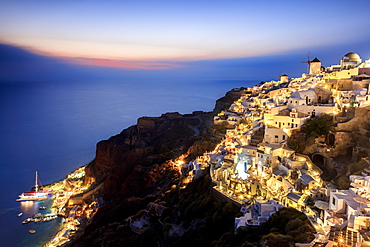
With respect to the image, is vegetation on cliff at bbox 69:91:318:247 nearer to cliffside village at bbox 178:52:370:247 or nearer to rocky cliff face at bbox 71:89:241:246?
rocky cliff face at bbox 71:89:241:246

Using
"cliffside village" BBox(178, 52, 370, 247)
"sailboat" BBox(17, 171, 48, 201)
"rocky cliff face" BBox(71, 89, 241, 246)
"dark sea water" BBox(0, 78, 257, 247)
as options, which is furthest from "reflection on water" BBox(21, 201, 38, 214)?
"cliffside village" BBox(178, 52, 370, 247)

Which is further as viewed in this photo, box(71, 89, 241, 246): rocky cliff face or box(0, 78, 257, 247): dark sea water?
box(0, 78, 257, 247): dark sea water

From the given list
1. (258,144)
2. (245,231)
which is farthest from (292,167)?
(245,231)

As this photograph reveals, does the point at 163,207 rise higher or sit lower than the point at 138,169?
higher

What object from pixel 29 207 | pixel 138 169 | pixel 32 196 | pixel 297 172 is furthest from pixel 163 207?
pixel 32 196

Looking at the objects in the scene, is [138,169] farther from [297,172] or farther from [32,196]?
[297,172]

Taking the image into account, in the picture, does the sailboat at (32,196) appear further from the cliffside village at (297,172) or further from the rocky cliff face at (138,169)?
the cliffside village at (297,172)

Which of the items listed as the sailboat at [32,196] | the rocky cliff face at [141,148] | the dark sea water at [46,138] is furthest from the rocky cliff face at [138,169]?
the dark sea water at [46,138]

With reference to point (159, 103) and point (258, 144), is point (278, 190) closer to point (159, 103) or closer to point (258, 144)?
point (258, 144)
